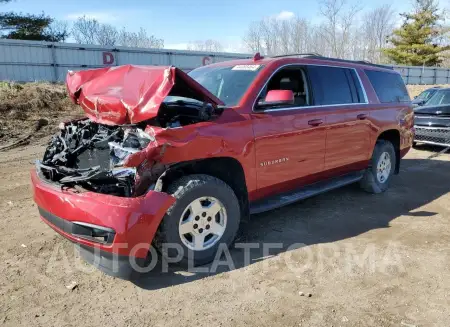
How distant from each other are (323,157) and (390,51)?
4658 centimetres

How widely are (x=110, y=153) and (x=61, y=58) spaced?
57.8 ft

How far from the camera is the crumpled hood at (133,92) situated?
3390mm

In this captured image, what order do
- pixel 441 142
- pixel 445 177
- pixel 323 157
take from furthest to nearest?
1. pixel 441 142
2. pixel 445 177
3. pixel 323 157

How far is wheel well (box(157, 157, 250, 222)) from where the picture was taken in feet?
11.8

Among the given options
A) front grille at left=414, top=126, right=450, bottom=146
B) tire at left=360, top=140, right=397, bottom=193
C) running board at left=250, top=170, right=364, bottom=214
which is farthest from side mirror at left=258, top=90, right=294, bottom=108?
front grille at left=414, top=126, right=450, bottom=146

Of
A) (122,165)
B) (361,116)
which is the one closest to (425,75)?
(361,116)

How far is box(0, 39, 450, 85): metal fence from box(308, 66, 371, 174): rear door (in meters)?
15.5

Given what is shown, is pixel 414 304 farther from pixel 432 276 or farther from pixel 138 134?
pixel 138 134

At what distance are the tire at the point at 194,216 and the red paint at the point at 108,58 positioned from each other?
18738 millimetres

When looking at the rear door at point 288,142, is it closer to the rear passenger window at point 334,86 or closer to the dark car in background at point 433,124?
the rear passenger window at point 334,86

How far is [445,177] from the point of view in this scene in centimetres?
740

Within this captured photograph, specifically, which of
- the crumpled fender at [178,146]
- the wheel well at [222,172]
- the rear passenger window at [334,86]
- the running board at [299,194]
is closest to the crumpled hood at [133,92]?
the crumpled fender at [178,146]

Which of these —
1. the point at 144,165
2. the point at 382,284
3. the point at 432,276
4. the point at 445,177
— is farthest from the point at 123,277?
the point at 445,177

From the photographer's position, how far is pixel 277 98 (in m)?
3.94
